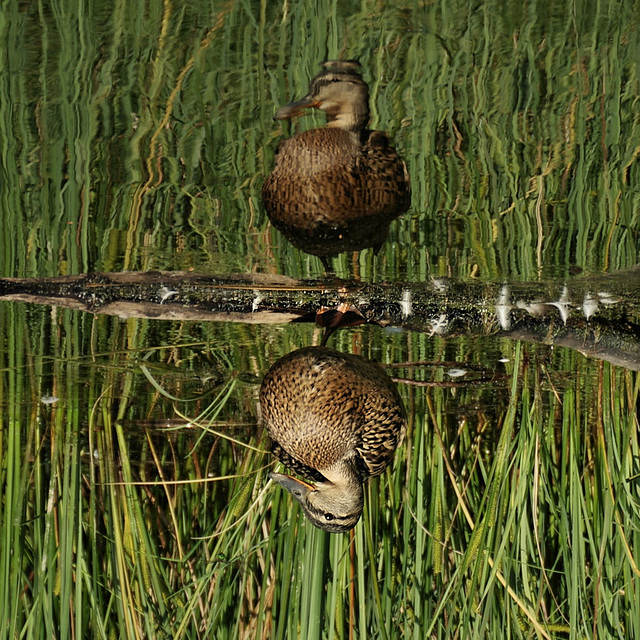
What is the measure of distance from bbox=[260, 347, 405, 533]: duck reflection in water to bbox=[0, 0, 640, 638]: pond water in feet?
0.19

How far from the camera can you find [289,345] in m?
1.76

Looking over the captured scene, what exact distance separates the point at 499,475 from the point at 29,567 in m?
0.99

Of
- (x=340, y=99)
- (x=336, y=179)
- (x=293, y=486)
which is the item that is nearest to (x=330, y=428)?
(x=293, y=486)

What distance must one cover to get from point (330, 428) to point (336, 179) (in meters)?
0.63

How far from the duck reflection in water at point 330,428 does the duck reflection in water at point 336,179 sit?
44cm

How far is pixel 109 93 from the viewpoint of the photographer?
100.0 inches

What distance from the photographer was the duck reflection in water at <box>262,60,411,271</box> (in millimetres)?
1883

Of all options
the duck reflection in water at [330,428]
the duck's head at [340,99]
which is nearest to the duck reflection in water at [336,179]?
the duck's head at [340,99]

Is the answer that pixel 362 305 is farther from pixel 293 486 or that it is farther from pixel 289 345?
pixel 293 486

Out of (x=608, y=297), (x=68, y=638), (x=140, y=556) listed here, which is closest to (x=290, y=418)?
(x=140, y=556)

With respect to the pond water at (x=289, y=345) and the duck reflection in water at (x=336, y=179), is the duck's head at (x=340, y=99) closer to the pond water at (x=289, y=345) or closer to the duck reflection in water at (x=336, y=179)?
the duck reflection in water at (x=336, y=179)

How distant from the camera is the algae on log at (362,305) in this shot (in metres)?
1.72

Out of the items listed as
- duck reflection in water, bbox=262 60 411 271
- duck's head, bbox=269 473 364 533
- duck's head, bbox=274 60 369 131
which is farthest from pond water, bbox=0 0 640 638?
duck's head, bbox=274 60 369 131

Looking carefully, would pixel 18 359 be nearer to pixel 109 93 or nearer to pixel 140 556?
pixel 140 556
